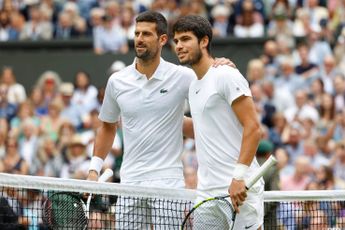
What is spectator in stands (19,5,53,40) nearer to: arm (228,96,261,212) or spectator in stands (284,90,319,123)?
spectator in stands (284,90,319,123)

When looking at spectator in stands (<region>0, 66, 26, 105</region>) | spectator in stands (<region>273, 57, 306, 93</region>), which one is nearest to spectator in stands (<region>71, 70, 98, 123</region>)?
spectator in stands (<region>0, 66, 26, 105</region>)

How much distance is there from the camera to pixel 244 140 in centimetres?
1037

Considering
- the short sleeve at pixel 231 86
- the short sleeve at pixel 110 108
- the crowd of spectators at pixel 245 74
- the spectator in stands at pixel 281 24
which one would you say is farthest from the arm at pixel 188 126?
the spectator in stands at pixel 281 24

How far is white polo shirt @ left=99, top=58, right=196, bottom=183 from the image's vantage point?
37.5ft

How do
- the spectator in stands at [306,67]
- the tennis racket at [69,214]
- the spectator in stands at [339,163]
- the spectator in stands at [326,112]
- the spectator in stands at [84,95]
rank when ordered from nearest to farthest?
the tennis racket at [69,214] → the spectator in stands at [339,163] → the spectator in stands at [326,112] → the spectator in stands at [306,67] → the spectator in stands at [84,95]

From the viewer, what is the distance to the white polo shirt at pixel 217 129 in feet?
34.8

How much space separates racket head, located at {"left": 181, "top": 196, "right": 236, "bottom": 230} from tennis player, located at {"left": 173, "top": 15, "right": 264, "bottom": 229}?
0.06 ft

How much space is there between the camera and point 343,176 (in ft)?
58.7

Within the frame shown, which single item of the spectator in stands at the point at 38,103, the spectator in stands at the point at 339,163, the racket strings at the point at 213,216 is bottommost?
the racket strings at the point at 213,216

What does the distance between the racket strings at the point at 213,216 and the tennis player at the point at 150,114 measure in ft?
2.19

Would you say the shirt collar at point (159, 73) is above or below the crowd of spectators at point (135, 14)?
below

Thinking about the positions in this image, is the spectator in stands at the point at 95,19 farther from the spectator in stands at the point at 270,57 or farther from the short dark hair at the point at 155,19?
the short dark hair at the point at 155,19

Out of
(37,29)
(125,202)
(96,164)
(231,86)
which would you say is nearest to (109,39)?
(37,29)

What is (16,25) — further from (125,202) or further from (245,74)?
(125,202)
